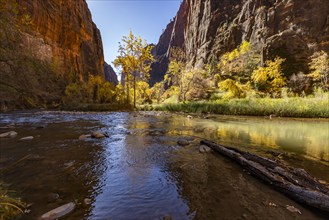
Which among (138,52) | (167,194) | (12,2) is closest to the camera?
(167,194)

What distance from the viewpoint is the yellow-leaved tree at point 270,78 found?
32769 mm

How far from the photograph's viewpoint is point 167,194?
11.8 feet

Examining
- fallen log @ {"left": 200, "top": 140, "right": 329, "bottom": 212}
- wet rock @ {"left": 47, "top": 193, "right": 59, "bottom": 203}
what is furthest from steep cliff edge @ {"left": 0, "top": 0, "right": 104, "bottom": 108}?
fallen log @ {"left": 200, "top": 140, "right": 329, "bottom": 212}

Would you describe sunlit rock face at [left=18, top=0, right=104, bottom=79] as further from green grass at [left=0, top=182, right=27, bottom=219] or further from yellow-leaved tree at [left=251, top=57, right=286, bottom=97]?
green grass at [left=0, top=182, right=27, bottom=219]

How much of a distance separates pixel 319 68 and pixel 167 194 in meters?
38.2

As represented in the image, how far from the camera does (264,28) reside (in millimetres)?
45219

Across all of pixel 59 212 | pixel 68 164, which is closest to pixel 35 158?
pixel 68 164

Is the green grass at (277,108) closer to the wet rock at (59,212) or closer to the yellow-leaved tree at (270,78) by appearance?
the yellow-leaved tree at (270,78)

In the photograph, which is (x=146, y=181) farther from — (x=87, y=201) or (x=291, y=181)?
(x=291, y=181)

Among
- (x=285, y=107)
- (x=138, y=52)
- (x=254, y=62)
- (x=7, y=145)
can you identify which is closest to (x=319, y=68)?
(x=254, y=62)

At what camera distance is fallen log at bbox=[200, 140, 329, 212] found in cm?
304

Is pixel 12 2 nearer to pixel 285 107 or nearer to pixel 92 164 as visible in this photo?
pixel 92 164

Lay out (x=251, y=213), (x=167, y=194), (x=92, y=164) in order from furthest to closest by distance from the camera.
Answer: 1. (x=92, y=164)
2. (x=167, y=194)
3. (x=251, y=213)

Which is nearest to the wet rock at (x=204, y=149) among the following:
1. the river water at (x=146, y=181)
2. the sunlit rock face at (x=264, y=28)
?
the river water at (x=146, y=181)
